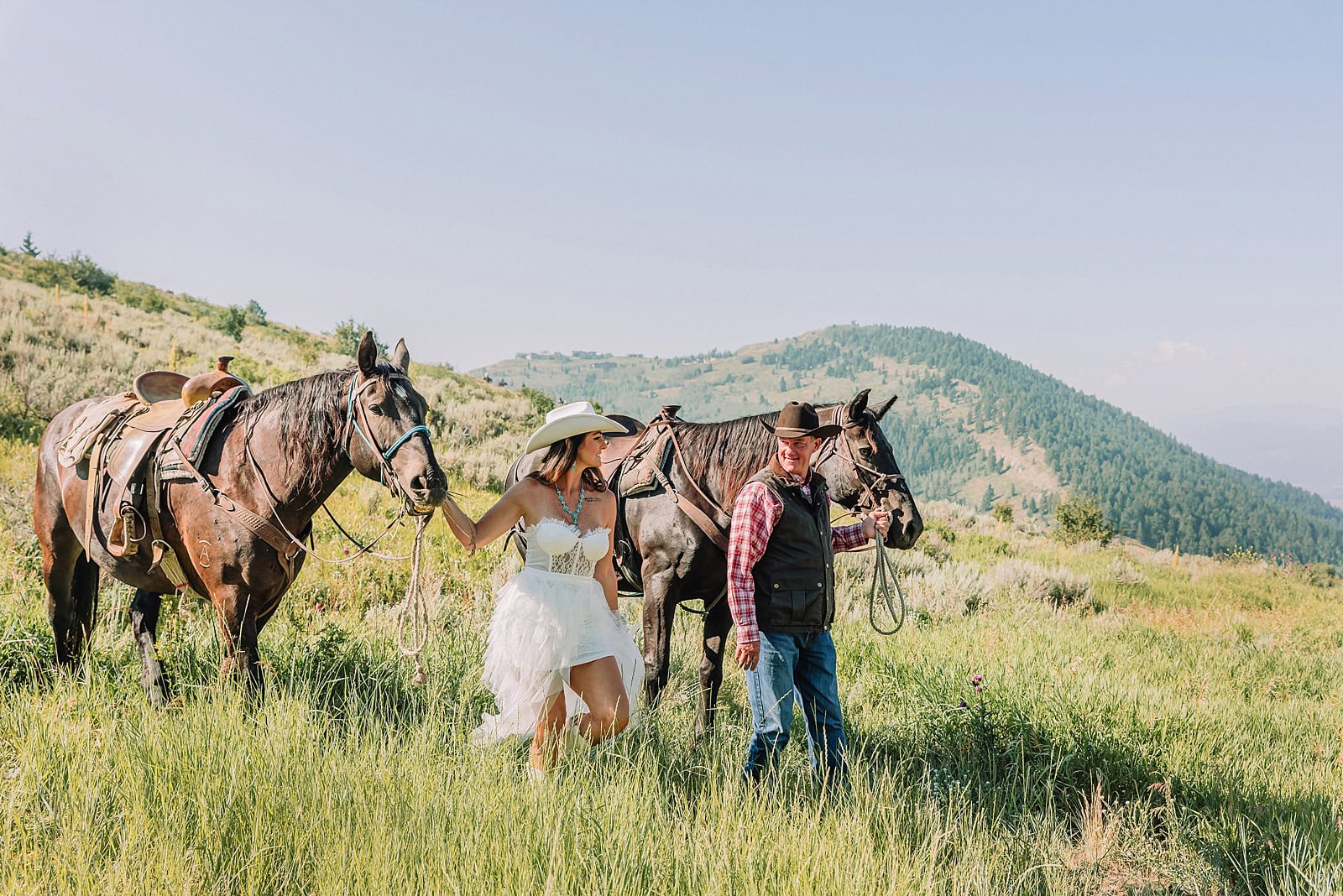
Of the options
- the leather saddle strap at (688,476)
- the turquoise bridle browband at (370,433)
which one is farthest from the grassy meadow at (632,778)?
the leather saddle strap at (688,476)

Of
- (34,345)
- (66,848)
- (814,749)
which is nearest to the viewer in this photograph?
(66,848)

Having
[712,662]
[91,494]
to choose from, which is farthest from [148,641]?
[712,662]

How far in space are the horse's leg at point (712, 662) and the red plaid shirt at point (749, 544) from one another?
0.77 meters

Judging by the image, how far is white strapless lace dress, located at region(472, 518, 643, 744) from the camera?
11.7 ft

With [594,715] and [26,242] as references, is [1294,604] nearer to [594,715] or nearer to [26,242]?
[594,715]

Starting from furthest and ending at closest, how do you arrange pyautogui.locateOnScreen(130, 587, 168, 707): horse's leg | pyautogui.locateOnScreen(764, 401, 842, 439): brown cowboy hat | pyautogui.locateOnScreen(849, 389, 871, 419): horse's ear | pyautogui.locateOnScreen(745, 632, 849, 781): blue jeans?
1. pyautogui.locateOnScreen(849, 389, 871, 419): horse's ear
2. pyautogui.locateOnScreen(130, 587, 168, 707): horse's leg
3. pyautogui.locateOnScreen(764, 401, 842, 439): brown cowboy hat
4. pyautogui.locateOnScreen(745, 632, 849, 781): blue jeans

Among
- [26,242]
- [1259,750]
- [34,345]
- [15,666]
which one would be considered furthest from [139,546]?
[26,242]

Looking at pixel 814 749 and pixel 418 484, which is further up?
pixel 418 484

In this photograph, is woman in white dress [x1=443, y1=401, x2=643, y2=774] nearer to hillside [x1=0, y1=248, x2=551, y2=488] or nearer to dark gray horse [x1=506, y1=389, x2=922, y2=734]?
dark gray horse [x1=506, y1=389, x2=922, y2=734]

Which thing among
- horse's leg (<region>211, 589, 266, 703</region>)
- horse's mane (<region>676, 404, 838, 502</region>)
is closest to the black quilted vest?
horse's mane (<region>676, 404, 838, 502</region>)

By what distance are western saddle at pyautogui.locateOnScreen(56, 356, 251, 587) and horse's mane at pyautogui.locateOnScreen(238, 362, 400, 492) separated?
567 mm

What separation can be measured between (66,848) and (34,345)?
1618cm

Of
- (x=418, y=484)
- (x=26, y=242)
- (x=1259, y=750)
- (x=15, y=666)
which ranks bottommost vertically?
(x=15, y=666)

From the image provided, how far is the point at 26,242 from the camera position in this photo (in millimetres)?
39500
